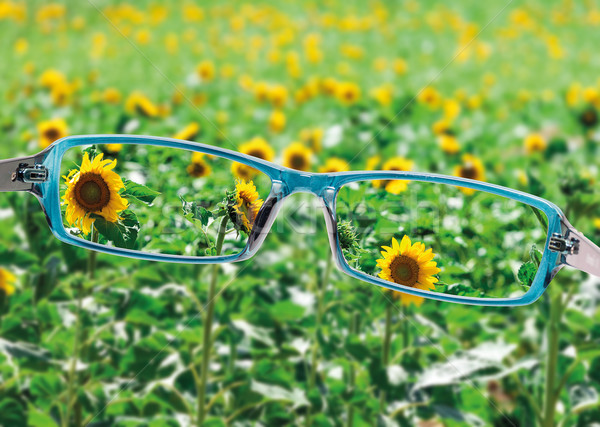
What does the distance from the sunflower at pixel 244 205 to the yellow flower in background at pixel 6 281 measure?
0.55m

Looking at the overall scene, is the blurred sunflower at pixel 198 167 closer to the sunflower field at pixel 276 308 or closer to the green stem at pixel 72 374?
the sunflower field at pixel 276 308

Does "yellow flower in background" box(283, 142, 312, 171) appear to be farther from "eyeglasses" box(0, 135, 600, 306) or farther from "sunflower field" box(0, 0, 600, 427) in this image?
"eyeglasses" box(0, 135, 600, 306)

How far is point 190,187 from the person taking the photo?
1.25 metres

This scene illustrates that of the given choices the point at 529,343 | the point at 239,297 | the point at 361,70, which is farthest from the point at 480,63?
the point at 239,297

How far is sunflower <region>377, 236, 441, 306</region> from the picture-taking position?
1208 mm

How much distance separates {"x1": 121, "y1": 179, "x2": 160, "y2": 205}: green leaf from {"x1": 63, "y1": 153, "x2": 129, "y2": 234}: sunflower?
11 millimetres

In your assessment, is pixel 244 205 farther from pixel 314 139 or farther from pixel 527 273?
pixel 314 139

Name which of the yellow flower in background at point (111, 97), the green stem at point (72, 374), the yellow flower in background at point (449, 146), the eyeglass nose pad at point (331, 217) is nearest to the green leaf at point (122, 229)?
the green stem at point (72, 374)

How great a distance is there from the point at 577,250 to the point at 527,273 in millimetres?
109

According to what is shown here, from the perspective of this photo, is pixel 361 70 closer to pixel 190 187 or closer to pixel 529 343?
pixel 529 343

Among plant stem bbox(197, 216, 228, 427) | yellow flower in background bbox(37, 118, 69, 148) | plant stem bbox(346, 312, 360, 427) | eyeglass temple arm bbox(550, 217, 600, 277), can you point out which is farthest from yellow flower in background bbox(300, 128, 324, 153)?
eyeglass temple arm bbox(550, 217, 600, 277)

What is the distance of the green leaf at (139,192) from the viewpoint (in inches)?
46.4

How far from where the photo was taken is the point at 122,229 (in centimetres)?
119

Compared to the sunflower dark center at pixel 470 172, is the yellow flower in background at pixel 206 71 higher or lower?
higher
